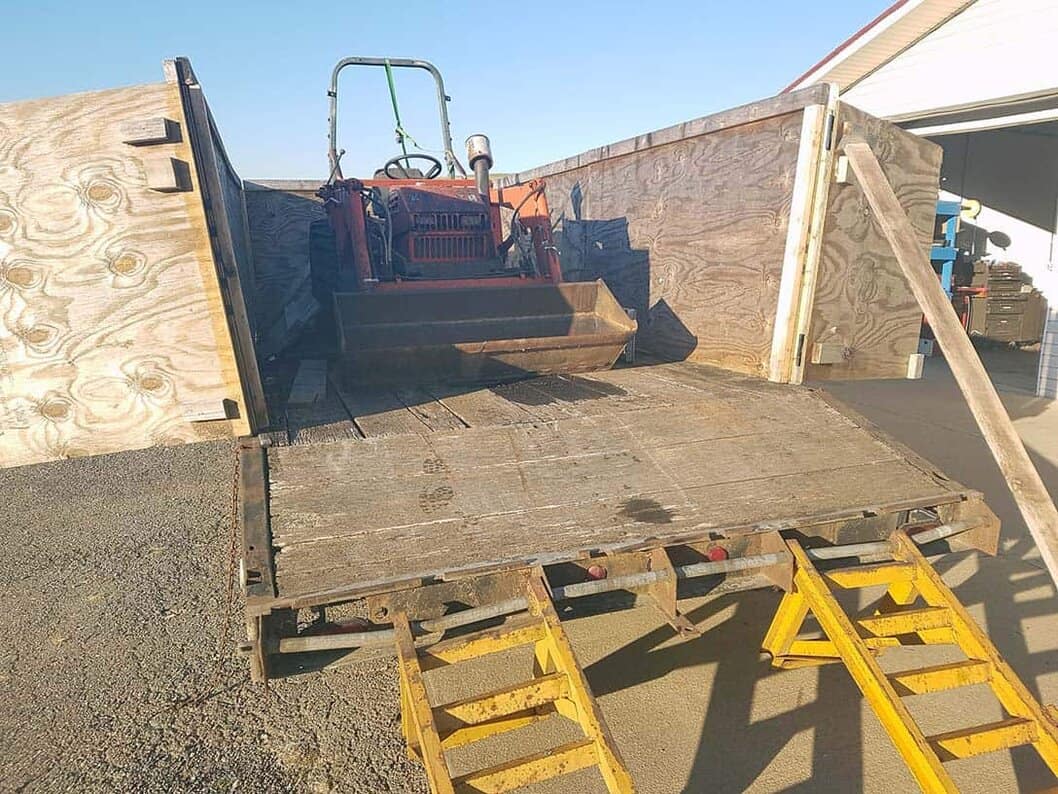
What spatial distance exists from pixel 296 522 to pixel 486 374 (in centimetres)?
212

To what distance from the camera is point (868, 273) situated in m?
3.73

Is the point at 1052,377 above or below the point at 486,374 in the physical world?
below

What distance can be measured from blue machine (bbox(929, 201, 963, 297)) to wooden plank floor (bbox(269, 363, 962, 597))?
7.72m

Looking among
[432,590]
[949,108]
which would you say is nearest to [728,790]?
[432,590]

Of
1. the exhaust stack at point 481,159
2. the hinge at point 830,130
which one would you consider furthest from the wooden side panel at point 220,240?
the exhaust stack at point 481,159

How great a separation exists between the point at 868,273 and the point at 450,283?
287 centimetres

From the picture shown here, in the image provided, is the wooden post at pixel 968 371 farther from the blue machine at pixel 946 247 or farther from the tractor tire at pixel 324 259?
the blue machine at pixel 946 247

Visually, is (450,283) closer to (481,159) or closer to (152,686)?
(481,159)

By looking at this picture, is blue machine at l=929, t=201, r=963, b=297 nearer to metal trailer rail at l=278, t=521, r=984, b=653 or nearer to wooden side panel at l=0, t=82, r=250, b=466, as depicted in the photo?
metal trailer rail at l=278, t=521, r=984, b=653

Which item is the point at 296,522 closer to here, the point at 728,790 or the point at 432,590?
the point at 432,590

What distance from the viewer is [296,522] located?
217 cm

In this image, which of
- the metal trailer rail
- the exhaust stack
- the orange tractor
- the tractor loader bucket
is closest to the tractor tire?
the orange tractor

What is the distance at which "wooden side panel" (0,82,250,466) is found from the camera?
8.87ft

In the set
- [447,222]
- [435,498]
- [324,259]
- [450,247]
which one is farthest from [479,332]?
[324,259]
